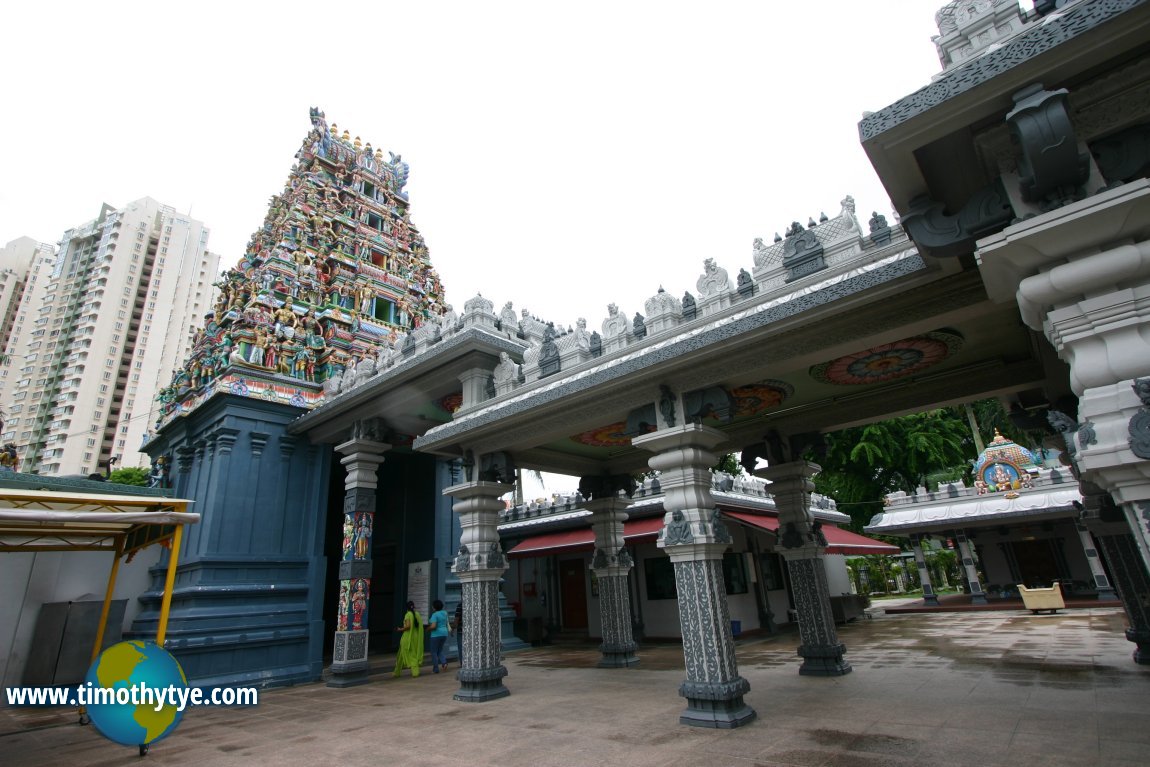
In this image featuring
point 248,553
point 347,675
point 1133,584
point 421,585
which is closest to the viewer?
point 1133,584

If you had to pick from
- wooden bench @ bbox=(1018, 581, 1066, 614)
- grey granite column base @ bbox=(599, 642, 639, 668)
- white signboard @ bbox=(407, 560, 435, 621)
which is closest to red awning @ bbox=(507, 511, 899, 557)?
grey granite column base @ bbox=(599, 642, 639, 668)

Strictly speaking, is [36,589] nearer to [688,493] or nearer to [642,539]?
[688,493]

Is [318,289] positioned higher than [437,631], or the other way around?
[318,289]

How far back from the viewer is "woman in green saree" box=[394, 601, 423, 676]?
34.4ft

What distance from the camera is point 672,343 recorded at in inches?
239

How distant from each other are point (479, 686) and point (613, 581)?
11.0ft

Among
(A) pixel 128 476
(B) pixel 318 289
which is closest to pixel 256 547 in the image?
(B) pixel 318 289

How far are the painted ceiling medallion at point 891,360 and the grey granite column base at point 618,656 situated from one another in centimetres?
607

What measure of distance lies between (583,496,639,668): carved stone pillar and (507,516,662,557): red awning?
2.90 metres

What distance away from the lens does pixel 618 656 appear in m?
10.3

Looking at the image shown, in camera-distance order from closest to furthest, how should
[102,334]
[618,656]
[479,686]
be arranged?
[479,686], [618,656], [102,334]

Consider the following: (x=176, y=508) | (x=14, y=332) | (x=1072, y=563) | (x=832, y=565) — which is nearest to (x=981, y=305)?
(x=176, y=508)

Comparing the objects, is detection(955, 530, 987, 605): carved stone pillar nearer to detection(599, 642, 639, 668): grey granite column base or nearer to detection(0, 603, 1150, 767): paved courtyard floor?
detection(0, 603, 1150, 767): paved courtyard floor

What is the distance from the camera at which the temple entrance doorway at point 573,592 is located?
17344mm
